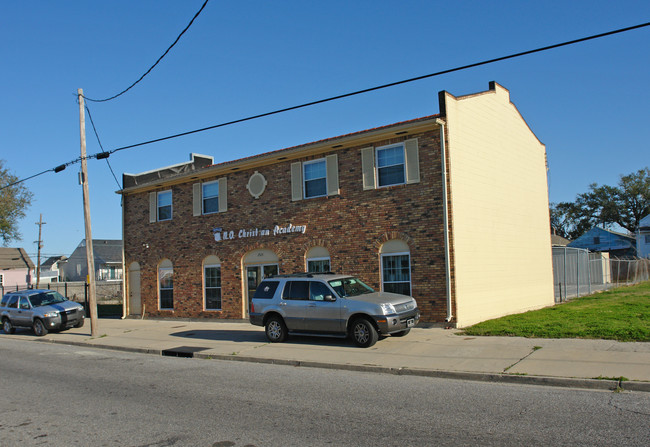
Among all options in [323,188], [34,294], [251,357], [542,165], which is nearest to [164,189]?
[34,294]

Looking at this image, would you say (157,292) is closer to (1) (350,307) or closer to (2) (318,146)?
(2) (318,146)

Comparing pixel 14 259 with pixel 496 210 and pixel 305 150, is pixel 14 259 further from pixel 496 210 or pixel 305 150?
pixel 496 210

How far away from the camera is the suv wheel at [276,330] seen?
552 inches

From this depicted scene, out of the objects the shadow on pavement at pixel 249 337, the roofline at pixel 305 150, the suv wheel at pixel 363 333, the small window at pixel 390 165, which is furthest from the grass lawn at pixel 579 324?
the roofline at pixel 305 150

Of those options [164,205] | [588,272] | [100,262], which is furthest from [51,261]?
[588,272]

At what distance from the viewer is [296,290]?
45.1ft

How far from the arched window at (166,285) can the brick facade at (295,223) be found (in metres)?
0.22

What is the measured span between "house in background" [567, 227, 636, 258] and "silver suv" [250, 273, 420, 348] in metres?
63.7

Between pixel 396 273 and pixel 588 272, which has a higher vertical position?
pixel 396 273

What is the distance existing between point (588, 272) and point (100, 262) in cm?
4984

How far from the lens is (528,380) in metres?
8.55

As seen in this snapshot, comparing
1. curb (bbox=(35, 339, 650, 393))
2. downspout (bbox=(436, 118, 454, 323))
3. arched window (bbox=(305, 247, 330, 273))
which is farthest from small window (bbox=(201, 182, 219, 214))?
downspout (bbox=(436, 118, 454, 323))

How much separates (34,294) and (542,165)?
21682mm

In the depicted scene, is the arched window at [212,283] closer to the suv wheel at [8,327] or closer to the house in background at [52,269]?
the suv wheel at [8,327]
